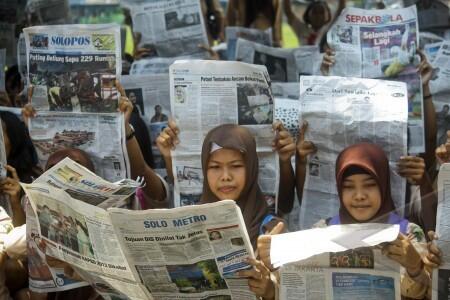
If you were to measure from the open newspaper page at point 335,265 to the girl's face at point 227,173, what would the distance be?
54cm

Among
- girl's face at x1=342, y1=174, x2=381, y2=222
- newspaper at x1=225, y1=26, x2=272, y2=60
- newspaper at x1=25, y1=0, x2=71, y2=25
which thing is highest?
newspaper at x1=25, y1=0, x2=71, y2=25

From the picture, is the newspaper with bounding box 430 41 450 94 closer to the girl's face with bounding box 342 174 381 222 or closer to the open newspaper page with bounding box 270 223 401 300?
the girl's face with bounding box 342 174 381 222

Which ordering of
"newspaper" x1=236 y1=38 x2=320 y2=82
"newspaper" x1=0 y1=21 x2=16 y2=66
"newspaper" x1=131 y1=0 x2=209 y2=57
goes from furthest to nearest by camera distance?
1. "newspaper" x1=0 y1=21 x2=16 y2=66
2. "newspaper" x1=131 y1=0 x2=209 y2=57
3. "newspaper" x1=236 y1=38 x2=320 y2=82

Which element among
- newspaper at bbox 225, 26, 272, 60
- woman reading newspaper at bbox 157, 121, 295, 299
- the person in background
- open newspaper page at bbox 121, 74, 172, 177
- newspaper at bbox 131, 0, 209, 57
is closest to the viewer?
woman reading newspaper at bbox 157, 121, 295, 299

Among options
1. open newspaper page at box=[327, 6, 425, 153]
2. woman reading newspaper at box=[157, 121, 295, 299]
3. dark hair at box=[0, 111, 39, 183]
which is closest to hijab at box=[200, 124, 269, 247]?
woman reading newspaper at box=[157, 121, 295, 299]

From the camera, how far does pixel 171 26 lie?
4.19 metres

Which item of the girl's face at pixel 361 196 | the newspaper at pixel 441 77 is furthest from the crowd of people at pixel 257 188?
the newspaper at pixel 441 77

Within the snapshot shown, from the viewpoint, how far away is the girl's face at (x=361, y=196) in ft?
8.94

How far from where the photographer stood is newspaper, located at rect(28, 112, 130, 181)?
3.20m

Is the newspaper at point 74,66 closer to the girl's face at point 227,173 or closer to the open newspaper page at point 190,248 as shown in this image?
the girl's face at point 227,173

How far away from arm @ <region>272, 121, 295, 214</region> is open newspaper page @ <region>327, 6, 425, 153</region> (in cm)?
49

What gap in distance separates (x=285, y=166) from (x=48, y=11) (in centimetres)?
206

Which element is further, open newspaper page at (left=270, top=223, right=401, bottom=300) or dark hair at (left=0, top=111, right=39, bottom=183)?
dark hair at (left=0, top=111, right=39, bottom=183)

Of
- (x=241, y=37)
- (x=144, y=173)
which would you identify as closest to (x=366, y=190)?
(x=144, y=173)
